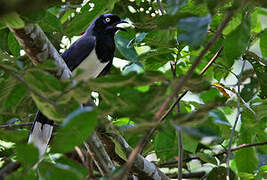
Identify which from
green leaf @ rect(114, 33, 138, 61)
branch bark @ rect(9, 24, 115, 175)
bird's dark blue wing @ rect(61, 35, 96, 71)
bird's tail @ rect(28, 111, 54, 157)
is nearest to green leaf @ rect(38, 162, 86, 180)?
branch bark @ rect(9, 24, 115, 175)

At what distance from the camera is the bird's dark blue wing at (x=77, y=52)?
363 centimetres

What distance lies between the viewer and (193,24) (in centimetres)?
104

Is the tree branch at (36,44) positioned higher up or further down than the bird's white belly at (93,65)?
higher up

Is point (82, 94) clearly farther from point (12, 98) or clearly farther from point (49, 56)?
point (49, 56)

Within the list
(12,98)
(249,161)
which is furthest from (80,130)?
(249,161)

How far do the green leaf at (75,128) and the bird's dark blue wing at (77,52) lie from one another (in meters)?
2.61

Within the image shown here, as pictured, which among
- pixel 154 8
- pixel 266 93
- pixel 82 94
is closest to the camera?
pixel 82 94

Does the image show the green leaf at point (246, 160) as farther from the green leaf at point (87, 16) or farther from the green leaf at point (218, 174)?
the green leaf at point (87, 16)

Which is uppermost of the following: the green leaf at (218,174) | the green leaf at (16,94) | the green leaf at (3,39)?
the green leaf at (16,94)

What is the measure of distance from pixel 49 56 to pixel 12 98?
21.5 inches

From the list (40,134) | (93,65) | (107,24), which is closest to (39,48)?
(40,134)

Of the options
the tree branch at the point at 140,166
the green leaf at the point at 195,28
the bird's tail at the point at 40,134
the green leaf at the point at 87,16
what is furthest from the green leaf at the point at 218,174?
the green leaf at the point at 195,28

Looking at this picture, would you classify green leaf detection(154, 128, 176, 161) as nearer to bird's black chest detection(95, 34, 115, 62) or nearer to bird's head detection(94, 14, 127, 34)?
bird's black chest detection(95, 34, 115, 62)

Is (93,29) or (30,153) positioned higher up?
(30,153)
